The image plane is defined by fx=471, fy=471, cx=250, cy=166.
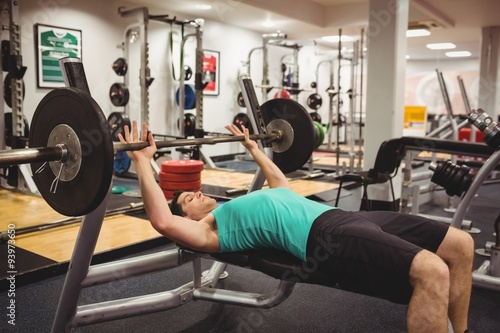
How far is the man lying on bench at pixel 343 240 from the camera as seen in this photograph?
139 cm

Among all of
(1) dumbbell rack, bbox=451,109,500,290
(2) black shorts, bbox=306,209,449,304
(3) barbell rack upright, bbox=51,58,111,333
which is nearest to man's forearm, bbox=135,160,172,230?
(3) barbell rack upright, bbox=51,58,111,333

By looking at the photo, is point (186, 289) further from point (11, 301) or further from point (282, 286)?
point (11, 301)

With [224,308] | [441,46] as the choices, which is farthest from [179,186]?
[441,46]

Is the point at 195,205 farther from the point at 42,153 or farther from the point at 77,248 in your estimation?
the point at 42,153

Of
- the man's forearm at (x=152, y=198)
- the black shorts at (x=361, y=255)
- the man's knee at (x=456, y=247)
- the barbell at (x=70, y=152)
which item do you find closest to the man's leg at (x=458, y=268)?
the man's knee at (x=456, y=247)

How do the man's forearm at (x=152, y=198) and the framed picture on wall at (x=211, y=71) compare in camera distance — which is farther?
the framed picture on wall at (x=211, y=71)

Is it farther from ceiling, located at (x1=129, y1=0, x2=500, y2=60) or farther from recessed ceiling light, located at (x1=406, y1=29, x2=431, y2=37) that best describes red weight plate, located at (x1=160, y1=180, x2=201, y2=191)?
recessed ceiling light, located at (x1=406, y1=29, x2=431, y2=37)

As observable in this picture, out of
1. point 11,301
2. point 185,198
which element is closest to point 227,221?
point 185,198

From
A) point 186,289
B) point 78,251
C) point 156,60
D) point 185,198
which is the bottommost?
point 186,289

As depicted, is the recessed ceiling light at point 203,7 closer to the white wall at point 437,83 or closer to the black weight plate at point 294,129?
the black weight plate at point 294,129

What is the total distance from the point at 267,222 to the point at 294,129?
0.78 m

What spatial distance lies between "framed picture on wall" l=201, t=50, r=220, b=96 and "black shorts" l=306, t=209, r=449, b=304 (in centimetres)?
592

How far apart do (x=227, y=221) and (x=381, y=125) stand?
291 cm

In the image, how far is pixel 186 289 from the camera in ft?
6.47
